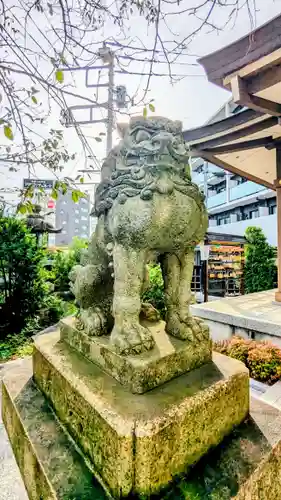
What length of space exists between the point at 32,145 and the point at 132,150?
39.5 inches

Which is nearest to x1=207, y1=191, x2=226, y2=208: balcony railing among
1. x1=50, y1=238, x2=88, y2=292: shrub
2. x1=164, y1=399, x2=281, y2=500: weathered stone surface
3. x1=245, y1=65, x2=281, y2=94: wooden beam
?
x1=50, y1=238, x2=88, y2=292: shrub

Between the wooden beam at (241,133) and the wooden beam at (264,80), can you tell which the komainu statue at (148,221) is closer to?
the wooden beam at (264,80)

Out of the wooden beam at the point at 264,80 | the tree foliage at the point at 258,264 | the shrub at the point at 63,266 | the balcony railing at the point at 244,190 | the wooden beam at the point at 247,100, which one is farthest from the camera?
the balcony railing at the point at 244,190

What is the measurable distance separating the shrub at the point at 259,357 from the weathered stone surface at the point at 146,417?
2.13 metres

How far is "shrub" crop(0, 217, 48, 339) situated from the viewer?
491 centimetres

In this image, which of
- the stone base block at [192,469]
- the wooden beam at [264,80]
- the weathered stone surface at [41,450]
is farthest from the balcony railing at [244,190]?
the weathered stone surface at [41,450]

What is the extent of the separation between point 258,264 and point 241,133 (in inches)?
213

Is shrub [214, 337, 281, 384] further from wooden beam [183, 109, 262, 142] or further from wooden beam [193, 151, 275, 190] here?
wooden beam [193, 151, 275, 190]

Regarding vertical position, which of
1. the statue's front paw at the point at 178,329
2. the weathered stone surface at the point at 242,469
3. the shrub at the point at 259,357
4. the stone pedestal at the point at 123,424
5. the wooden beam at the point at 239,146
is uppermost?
the wooden beam at the point at 239,146

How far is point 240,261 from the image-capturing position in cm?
902

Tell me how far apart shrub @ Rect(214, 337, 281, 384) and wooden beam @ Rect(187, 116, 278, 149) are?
317 cm

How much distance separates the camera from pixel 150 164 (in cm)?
119

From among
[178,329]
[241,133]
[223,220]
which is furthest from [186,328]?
[223,220]

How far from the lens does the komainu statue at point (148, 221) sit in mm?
1150
